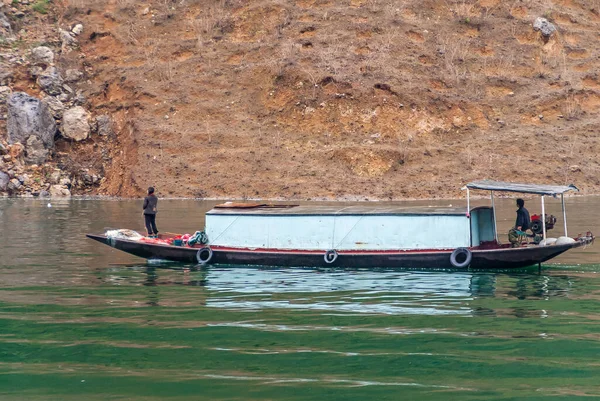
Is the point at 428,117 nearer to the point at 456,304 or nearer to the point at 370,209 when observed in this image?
the point at 370,209

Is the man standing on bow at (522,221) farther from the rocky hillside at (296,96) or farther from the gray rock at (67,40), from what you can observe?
the gray rock at (67,40)

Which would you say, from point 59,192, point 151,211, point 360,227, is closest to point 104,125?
point 59,192

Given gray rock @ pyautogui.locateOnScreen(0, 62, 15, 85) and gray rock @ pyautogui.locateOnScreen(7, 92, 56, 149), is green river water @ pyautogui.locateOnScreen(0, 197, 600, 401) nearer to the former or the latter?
gray rock @ pyautogui.locateOnScreen(7, 92, 56, 149)

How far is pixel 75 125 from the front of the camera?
196 ft

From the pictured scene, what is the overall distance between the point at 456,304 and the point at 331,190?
36.8 m

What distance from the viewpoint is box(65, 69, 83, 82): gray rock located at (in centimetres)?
6469

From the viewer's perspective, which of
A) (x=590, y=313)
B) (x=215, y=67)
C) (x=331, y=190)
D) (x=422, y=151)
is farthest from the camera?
(x=215, y=67)

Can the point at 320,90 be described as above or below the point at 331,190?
above

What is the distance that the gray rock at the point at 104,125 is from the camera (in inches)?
A: 2368

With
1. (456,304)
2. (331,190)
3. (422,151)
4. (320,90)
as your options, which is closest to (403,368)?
(456,304)

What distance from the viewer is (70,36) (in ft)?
225

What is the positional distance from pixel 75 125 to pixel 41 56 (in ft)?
29.5

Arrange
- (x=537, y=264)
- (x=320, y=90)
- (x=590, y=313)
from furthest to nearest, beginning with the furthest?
A: (x=320, y=90)
(x=537, y=264)
(x=590, y=313)

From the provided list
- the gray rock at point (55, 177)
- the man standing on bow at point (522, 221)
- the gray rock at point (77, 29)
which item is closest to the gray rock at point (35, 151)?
the gray rock at point (55, 177)
